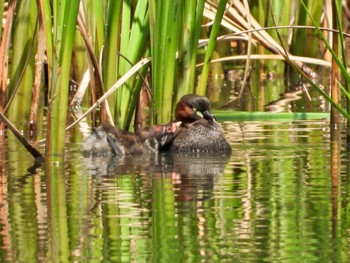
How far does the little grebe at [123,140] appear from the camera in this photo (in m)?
6.90

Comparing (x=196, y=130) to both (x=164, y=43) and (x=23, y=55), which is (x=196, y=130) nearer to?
(x=164, y=43)

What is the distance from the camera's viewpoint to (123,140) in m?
6.91

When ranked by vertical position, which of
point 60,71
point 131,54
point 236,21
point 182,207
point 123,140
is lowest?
point 182,207

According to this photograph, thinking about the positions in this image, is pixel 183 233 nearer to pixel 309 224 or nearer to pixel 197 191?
pixel 309 224

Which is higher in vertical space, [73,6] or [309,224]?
[73,6]

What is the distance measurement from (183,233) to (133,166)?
7.01ft

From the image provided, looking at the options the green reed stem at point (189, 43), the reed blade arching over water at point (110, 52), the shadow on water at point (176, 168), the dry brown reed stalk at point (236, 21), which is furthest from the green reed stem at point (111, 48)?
the dry brown reed stalk at point (236, 21)

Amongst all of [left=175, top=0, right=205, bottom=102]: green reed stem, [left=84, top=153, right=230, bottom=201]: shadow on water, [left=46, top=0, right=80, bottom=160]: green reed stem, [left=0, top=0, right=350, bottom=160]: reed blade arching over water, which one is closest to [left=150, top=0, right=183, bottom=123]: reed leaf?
[left=0, top=0, right=350, bottom=160]: reed blade arching over water

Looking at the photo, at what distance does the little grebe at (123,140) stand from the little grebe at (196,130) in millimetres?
221

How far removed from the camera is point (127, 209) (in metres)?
4.88

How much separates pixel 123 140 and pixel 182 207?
6.73 ft

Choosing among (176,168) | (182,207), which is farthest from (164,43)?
(182,207)

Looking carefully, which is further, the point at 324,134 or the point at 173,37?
the point at 324,134

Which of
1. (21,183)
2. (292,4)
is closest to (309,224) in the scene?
(21,183)
